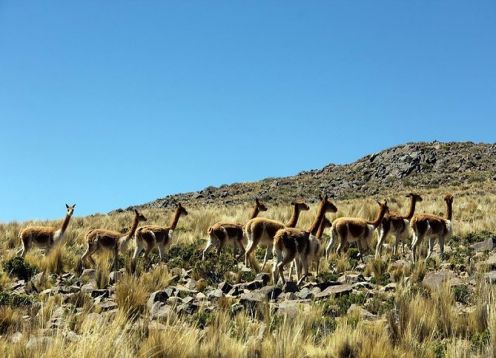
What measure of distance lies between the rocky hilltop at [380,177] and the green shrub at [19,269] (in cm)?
3391

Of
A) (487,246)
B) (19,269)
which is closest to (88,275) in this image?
(19,269)

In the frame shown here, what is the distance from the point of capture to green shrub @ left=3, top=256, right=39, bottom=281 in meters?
12.5

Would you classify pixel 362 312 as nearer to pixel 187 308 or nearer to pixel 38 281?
pixel 187 308

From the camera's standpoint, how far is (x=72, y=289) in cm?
1066

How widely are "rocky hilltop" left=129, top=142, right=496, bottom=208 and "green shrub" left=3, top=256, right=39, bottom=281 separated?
3391 cm

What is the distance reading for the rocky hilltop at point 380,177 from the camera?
161 ft

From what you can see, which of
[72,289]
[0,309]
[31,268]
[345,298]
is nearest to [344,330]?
[345,298]

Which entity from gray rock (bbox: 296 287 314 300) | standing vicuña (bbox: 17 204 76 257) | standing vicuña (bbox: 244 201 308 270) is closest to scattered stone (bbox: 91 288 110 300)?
gray rock (bbox: 296 287 314 300)

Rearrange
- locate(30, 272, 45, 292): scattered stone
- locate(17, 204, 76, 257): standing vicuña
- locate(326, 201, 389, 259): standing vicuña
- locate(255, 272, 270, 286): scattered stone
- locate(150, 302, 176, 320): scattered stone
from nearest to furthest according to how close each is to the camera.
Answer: locate(150, 302, 176, 320): scattered stone < locate(30, 272, 45, 292): scattered stone < locate(255, 272, 270, 286): scattered stone < locate(326, 201, 389, 259): standing vicuña < locate(17, 204, 76, 257): standing vicuña

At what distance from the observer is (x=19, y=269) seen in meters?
12.6

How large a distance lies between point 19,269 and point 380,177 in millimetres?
48123

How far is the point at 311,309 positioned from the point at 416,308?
1505 millimetres

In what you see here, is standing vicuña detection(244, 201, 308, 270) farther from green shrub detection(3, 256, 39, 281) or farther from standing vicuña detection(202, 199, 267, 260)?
green shrub detection(3, 256, 39, 281)

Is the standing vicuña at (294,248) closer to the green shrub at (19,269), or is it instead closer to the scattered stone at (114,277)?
the scattered stone at (114,277)
